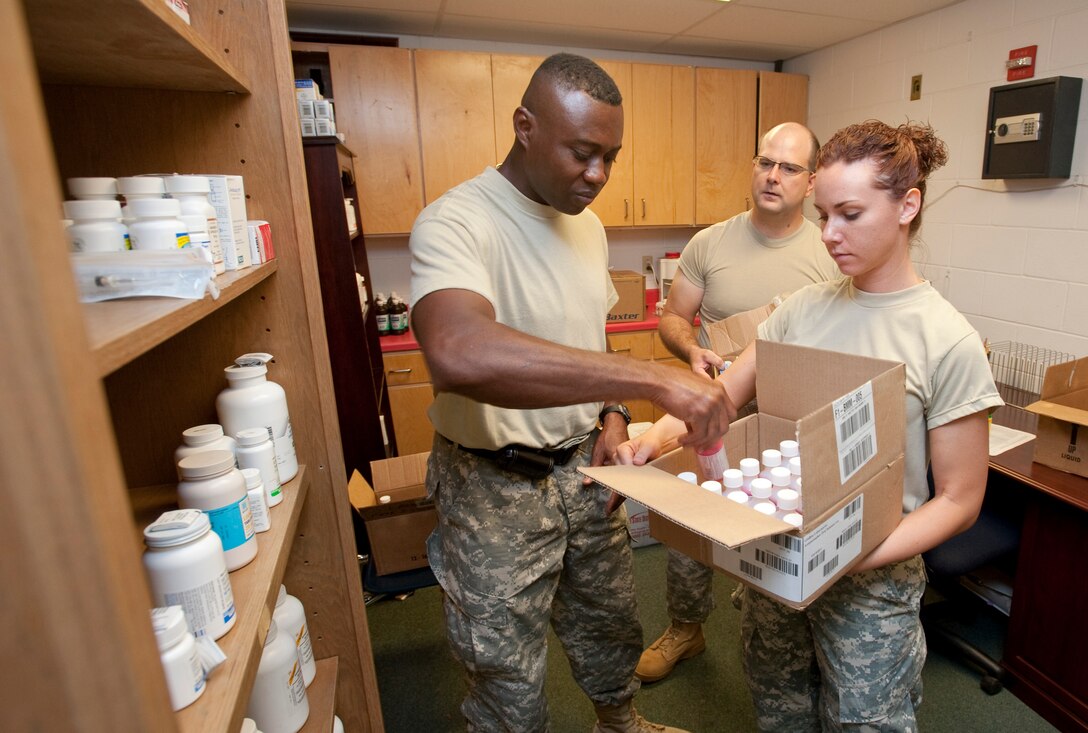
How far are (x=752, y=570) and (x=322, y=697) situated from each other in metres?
0.90

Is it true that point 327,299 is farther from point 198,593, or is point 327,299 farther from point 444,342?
point 198,593

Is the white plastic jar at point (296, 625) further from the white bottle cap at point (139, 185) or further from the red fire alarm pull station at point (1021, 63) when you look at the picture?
the red fire alarm pull station at point (1021, 63)

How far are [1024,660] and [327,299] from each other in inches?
110

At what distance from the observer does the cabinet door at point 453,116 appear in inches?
130

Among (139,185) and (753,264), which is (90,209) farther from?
(753,264)

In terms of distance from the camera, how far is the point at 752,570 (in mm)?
971

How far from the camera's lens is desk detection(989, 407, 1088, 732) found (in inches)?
68.6

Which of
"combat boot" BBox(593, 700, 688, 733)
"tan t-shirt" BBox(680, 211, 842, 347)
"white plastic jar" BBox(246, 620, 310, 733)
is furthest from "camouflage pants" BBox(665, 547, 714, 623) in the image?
"white plastic jar" BBox(246, 620, 310, 733)

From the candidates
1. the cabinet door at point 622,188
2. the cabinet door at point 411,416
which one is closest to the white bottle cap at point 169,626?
the cabinet door at point 411,416

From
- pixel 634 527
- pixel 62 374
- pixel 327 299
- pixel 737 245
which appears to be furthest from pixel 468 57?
pixel 62 374

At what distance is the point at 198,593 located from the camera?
0.67m

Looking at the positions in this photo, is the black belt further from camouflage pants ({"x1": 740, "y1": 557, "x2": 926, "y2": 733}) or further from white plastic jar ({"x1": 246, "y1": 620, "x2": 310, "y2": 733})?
camouflage pants ({"x1": 740, "y1": 557, "x2": 926, "y2": 733})

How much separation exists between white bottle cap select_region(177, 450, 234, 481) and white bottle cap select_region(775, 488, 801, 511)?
861 mm

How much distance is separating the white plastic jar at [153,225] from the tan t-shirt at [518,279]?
1.42 feet
